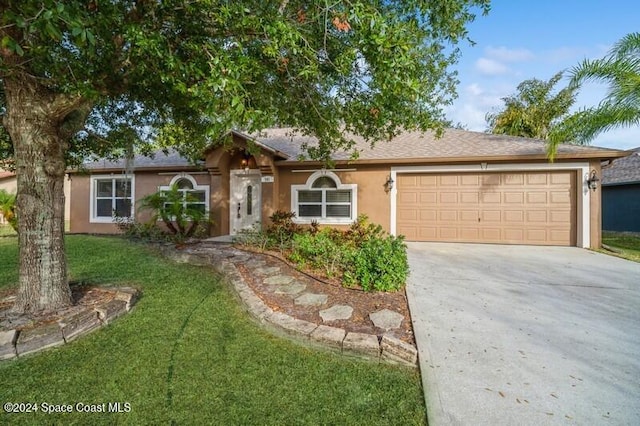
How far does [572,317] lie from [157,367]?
4.97m

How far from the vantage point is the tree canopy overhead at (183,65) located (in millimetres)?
2896

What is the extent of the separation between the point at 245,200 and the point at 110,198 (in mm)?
5736

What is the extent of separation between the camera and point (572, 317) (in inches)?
156

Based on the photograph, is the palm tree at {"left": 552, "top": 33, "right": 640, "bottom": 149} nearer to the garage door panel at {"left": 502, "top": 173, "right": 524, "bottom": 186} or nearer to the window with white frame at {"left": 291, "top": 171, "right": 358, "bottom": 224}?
the garage door panel at {"left": 502, "top": 173, "right": 524, "bottom": 186}

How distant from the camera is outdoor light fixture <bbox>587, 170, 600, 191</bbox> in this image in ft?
27.7

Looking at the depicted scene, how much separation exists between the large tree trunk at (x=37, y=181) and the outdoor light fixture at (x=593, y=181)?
11.5m

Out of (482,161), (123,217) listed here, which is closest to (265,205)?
(123,217)

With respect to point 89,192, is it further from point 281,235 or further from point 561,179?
point 561,179

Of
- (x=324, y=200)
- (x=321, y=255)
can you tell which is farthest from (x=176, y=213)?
(x=321, y=255)

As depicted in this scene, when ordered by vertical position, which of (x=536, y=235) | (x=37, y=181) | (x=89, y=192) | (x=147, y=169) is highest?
(x=147, y=169)

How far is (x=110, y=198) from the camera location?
1163cm

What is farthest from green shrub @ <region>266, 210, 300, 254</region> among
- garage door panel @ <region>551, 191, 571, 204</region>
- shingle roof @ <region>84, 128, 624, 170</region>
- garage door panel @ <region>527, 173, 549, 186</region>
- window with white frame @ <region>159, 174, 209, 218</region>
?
garage door panel @ <region>551, 191, 571, 204</region>

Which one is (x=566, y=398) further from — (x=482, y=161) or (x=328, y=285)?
(x=482, y=161)

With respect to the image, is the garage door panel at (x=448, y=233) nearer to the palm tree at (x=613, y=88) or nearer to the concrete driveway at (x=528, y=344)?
the concrete driveway at (x=528, y=344)
